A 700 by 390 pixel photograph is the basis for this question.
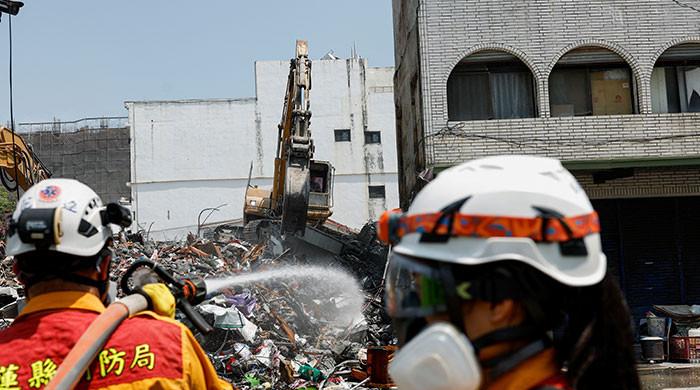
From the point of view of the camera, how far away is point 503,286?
179 cm

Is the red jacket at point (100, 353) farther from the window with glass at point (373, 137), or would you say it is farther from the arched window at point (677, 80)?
the window with glass at point (373, 137)

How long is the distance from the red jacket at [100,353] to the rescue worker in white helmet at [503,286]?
3.88 ft

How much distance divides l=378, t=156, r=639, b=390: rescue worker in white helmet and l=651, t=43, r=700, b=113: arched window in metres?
15.0

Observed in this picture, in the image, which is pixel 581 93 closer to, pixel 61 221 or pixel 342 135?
pixel 61 221

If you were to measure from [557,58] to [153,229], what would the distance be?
29.4 m

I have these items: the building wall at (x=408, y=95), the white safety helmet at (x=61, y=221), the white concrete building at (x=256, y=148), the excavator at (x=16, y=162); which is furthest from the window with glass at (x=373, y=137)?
the white safety helmet at (x=61, y=221)

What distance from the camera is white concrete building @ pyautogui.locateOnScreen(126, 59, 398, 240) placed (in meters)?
40.6

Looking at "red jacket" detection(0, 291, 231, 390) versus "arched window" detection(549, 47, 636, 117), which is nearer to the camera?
"red jacket" detection(0, 291, 231, 390)

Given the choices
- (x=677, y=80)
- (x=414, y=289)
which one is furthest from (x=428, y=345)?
(x=677, y=80)

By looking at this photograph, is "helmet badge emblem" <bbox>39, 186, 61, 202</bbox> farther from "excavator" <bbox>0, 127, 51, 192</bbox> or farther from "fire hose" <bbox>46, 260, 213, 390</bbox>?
"excavator" <bbox>0, 127, 51, 192</bbox>

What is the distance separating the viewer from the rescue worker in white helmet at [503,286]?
5.81 feet

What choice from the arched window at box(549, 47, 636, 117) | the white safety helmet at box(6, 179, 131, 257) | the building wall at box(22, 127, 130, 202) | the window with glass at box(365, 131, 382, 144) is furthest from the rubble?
the building wall at box(22, 127, 130, 202)

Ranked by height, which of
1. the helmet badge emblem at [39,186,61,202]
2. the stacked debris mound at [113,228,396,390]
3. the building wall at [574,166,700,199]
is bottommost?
the stacked debris mound at [113,228,396,390]

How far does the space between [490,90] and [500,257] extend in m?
14.4
